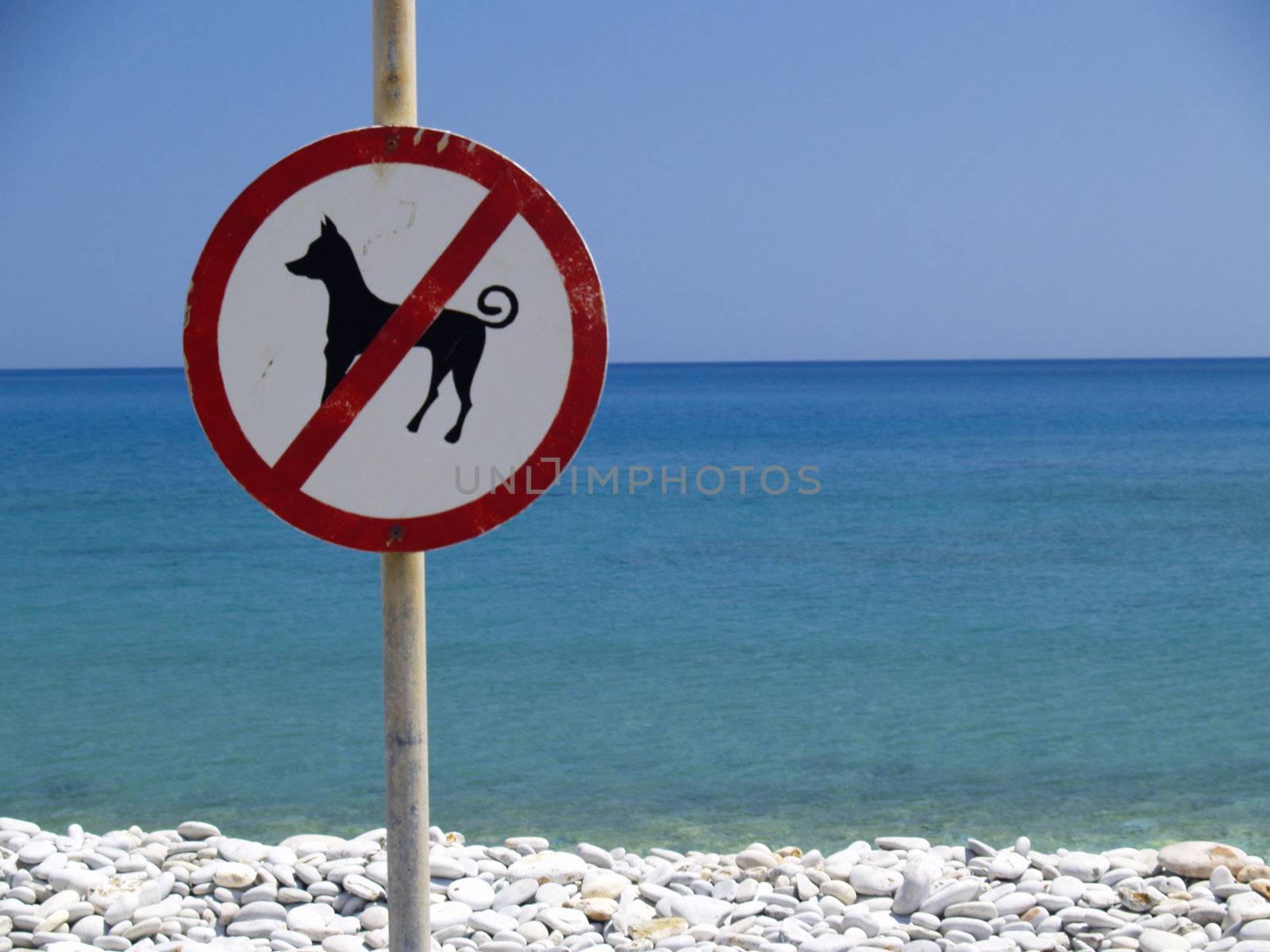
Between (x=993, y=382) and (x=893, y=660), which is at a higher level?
(x=993, y=382)

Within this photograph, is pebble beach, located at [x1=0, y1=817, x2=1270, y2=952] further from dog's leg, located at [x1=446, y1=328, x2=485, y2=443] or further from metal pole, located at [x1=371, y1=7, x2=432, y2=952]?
dog's leg, located at [x1=446, y1=328, x2=485, y2=443]

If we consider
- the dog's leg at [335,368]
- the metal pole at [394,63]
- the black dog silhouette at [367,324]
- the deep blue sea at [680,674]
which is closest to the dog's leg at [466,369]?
the black dog silhouette at [367,324]

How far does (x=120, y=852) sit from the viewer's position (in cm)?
399

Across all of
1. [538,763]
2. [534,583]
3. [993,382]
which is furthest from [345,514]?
[993,382]

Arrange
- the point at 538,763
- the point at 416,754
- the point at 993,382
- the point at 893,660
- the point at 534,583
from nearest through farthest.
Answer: the point at 416,754
the point at 538,763
the point at 893,660
the point at 534,583
the point at 993,382

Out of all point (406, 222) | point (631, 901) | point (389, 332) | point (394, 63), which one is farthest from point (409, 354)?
point (631, 901)

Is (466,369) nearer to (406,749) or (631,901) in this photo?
(406,749)

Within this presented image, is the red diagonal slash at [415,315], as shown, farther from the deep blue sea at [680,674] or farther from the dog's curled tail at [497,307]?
the deep blue sea at [680,674]

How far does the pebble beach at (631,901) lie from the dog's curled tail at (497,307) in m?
2.17

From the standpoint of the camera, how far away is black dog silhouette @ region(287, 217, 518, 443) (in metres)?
1.49

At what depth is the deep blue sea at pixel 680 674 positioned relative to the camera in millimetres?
5809

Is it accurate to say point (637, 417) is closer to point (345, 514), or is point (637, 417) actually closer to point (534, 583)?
point (534, 583)

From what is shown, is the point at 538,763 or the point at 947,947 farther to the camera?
the point at 538,763

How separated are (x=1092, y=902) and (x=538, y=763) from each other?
3409 mm
